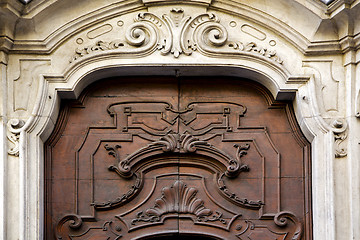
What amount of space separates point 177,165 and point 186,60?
3.60 ft

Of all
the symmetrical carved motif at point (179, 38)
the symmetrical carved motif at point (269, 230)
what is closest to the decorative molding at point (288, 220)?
the symmetrical carved motif at point (269, 230)

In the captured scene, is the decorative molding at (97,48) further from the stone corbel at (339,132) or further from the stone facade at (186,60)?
the stone corbel at (339,132)

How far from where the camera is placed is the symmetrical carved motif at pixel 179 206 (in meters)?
8.81

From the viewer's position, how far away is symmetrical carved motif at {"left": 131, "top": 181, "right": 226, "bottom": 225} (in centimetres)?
881

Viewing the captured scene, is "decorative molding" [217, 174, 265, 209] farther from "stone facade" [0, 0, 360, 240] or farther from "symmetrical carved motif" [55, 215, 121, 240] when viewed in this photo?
"symmetrical carved motif" [55, 215, 121, 240]

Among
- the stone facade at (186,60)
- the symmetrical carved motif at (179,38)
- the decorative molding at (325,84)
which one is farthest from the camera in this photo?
the symmetrical carved motif at (179,38)

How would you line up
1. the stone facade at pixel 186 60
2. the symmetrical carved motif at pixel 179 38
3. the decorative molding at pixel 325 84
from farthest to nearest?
the symmetrical carved motif at pixel 179 38, the decorative molding at pixel 325 84, the stone facade at pixel 186 60

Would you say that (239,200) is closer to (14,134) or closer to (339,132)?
(339,132)

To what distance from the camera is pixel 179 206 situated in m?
8.84

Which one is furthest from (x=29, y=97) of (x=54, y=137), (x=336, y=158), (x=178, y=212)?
(x=336, y=158)

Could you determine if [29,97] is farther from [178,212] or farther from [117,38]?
[178,212]

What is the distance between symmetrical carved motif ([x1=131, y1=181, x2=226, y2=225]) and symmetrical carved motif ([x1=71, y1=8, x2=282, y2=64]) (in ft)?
4.55

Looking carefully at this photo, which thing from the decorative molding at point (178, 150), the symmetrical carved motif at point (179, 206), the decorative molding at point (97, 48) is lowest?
the symmetrical carved motif at point (179, 206)

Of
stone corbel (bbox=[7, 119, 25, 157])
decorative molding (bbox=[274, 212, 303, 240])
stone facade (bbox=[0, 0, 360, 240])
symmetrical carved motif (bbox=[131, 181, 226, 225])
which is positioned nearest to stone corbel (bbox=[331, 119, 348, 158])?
stone facade (bbox=[0, 0, 360, 240])
